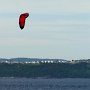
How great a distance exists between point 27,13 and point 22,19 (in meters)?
0.80

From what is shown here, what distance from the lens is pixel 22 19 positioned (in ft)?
154

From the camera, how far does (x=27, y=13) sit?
152ft
